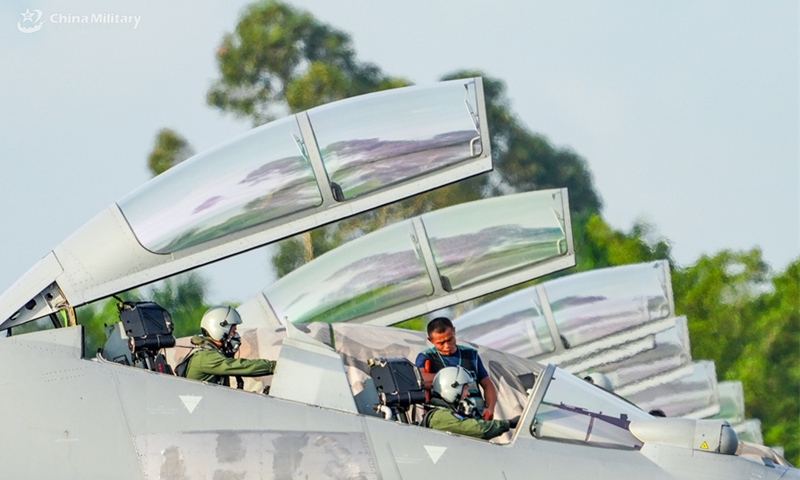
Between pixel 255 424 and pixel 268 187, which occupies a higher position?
pixel 268 187

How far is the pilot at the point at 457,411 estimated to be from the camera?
322 inches

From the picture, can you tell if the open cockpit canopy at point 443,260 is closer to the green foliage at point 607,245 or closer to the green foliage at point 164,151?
the green foliage at point 607,245

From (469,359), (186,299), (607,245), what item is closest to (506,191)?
(607,245)

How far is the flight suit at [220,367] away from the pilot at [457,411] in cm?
120

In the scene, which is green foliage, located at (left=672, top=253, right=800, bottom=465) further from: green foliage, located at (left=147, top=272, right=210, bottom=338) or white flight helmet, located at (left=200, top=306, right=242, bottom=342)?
white flight helmet, located at (left=200, top=306, right=242, bottom=342)

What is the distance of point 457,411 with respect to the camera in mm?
8320

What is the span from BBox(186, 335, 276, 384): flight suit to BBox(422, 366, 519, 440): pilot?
120cm

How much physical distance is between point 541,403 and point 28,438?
3389 millimetres

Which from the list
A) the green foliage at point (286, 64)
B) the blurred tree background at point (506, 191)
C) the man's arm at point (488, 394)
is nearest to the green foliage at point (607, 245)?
the blurred tree background at point (506, 191)

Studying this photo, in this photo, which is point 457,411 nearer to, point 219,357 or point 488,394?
point 488,394

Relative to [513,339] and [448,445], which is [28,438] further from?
[513,339]

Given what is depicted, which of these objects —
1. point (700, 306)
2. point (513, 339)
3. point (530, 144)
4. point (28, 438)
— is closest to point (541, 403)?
point (28, 438)

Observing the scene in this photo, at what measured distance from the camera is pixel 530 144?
3550cm

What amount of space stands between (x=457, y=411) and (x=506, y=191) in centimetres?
2884
